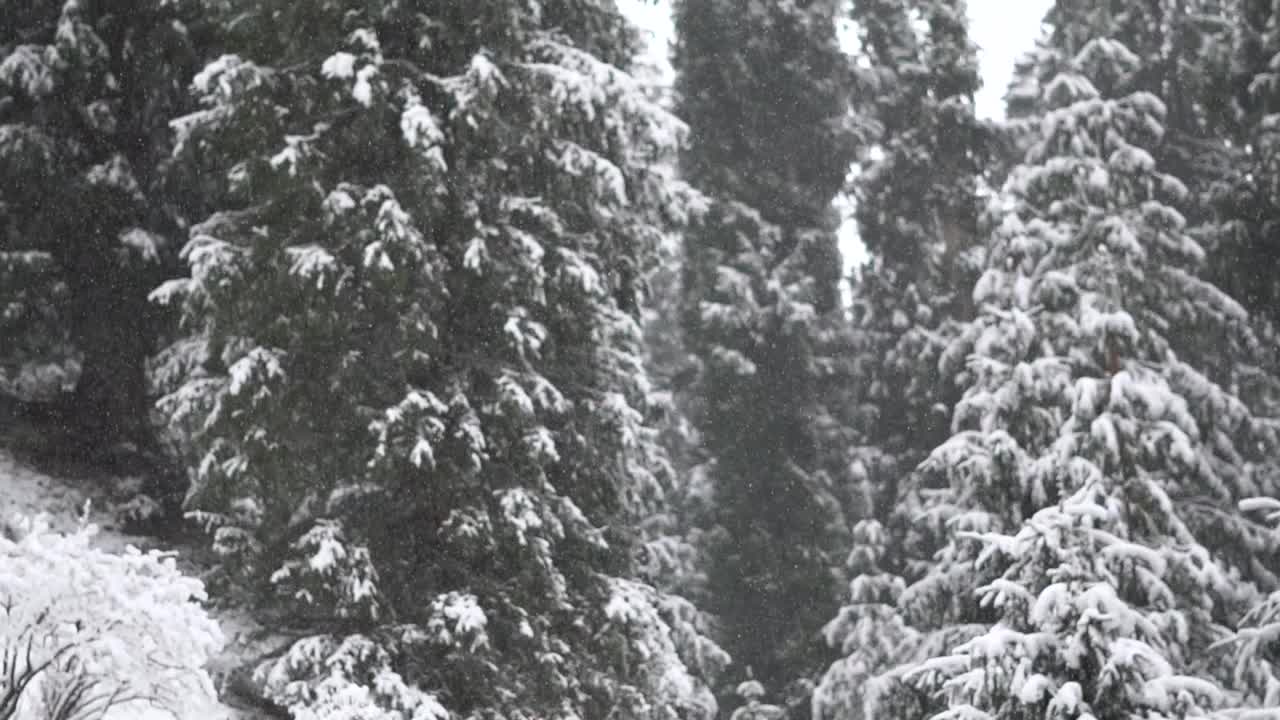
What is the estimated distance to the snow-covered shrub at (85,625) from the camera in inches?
287

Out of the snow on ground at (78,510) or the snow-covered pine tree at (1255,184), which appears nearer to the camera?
the snow on ground at (78,510)

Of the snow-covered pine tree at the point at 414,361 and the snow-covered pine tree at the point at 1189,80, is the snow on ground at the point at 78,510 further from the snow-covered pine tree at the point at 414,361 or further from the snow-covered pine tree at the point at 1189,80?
Answer: the snow-covered pine tree at the point at 1189,80

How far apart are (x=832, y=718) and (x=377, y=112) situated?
12754mm

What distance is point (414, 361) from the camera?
492 inches

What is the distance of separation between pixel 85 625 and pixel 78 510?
7.58 metres

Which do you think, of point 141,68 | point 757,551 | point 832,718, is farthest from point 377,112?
point 757,551

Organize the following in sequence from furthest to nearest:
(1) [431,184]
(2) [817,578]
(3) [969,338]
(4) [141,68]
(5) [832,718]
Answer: (2) [817,578]
(5) [832,718]
(3) [969,338]
(4) [141,68]
(1) [431,184]

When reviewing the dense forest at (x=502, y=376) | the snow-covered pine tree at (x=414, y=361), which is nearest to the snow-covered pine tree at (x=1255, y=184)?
the dense forest at (x=502, y=376)

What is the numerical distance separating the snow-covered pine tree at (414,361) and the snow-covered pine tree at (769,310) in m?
10.7

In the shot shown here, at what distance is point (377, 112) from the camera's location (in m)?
12.6

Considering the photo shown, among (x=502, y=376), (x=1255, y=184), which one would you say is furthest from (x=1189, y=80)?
(x=502, y=376)

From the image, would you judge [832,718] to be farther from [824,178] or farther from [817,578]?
[824,178]

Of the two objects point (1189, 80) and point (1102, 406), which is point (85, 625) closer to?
point (1102, 406)

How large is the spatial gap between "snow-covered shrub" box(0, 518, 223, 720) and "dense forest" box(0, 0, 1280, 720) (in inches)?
1.1
